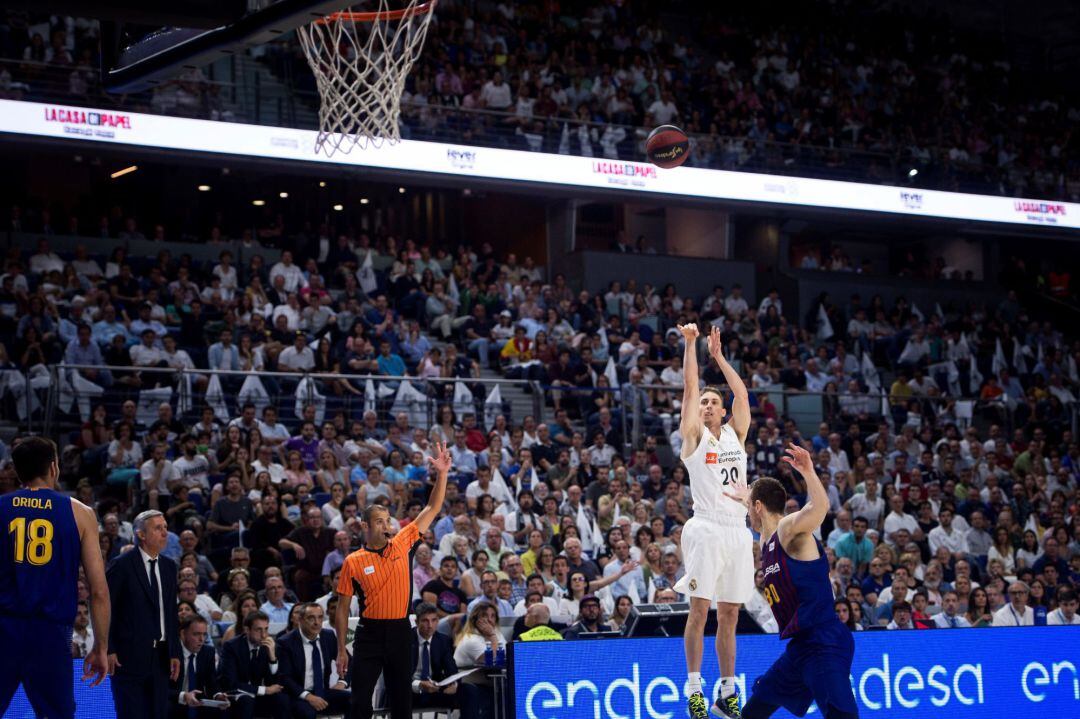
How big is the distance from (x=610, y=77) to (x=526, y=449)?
Result: 9339mm

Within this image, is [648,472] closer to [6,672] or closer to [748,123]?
[748,123]

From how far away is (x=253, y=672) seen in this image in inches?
409

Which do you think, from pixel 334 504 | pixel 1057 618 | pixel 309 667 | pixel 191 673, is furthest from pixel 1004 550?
pixel 191 673

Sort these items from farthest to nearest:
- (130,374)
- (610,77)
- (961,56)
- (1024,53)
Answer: (1024,53) → (961,56) → (610,77) → (130,374)

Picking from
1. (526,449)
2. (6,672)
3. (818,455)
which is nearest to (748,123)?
(818,455)

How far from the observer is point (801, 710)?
8031mm

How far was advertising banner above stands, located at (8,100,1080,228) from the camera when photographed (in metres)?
17.5

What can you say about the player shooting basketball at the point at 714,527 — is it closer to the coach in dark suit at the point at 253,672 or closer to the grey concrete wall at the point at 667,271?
the coach in dark suit at the point at 253,672

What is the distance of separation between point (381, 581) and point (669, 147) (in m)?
5.45

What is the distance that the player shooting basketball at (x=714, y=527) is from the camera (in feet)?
28.7

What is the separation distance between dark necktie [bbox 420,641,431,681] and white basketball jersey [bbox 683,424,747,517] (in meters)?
2.95

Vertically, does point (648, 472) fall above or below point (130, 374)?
below

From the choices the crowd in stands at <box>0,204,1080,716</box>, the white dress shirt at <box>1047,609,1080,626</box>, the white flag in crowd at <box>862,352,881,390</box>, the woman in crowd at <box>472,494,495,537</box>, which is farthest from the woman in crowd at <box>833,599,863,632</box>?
the white flag in crowd at <box>862,352,881,390</box>

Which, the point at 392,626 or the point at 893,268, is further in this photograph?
the point at 893,268
